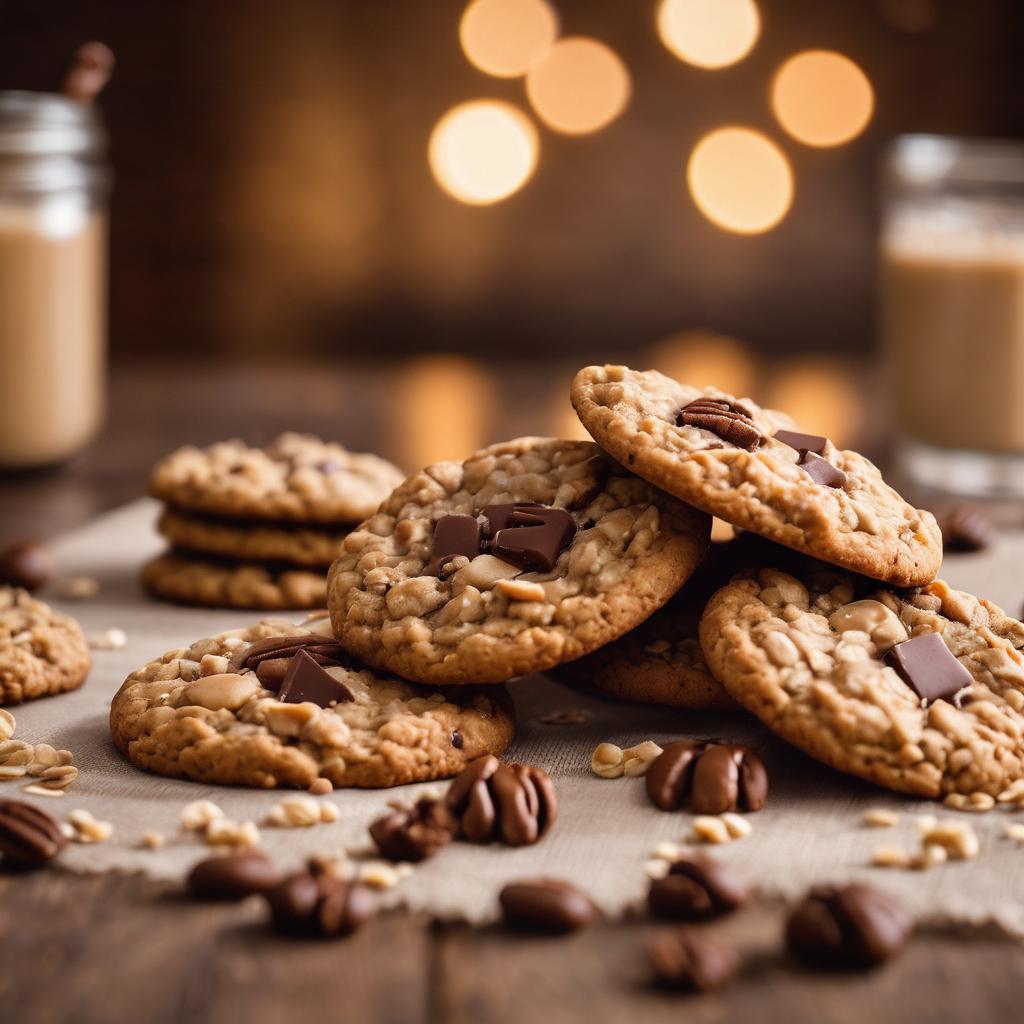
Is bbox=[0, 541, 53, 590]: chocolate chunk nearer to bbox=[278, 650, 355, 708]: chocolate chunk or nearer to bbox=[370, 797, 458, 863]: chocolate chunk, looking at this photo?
bbox=[278, 650, 355, 708]: chocolate chunk

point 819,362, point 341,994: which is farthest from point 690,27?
point 341,994

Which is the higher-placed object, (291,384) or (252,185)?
(252,185)

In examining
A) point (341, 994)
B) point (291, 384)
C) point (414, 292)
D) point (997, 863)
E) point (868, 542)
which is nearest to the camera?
point (341, 994)

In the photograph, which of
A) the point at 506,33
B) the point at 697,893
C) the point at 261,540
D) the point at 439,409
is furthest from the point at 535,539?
the point at 506,33

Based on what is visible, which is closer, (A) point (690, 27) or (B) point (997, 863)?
(B) point (997, 863)

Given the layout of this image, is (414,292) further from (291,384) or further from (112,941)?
(112,941)

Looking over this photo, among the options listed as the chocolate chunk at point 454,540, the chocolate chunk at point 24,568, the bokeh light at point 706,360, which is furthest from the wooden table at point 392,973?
the bokeh light at point 706,360
